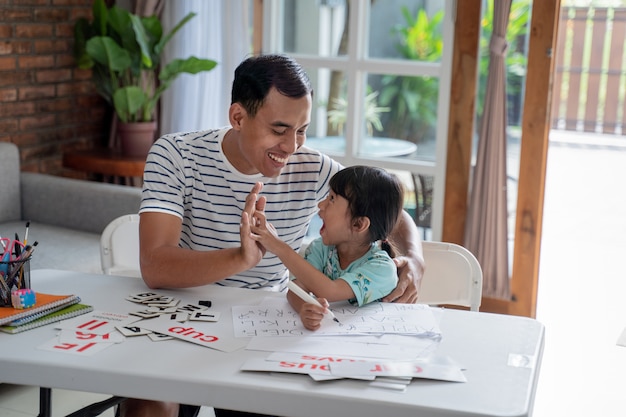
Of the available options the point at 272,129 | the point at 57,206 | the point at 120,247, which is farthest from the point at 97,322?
the point at 57,206

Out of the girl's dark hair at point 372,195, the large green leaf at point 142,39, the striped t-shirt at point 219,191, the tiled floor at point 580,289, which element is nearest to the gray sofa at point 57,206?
the large green leaf at point 142,39

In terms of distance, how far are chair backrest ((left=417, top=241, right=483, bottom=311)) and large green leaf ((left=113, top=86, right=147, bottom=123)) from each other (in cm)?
215

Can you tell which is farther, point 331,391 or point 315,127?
point 315,127

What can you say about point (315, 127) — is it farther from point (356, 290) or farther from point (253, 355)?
point (253, 355)

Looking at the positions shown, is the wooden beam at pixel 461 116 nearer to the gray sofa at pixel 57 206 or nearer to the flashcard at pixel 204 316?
the gray sofa at pixel 57 206

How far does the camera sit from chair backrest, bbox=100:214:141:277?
89.1 inches

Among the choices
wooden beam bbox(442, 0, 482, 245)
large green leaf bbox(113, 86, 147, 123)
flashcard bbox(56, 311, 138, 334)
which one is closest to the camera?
flashcard bbox(56, 311, 138, 334)

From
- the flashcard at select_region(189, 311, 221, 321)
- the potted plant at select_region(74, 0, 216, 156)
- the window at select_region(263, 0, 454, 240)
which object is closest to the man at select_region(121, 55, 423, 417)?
the flashcard at select_region(189, 311, 221, 321)

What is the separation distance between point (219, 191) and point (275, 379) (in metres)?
0.75

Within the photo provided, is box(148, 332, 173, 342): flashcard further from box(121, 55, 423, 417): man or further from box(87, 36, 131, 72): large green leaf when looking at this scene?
box(87, 36, 131, 72): large green leaf

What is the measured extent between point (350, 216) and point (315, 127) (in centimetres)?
220

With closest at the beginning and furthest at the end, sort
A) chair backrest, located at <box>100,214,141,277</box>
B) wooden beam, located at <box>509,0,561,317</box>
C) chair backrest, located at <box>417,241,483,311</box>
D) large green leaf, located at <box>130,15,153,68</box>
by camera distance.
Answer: chair backrest, located at <box>417,241,483,311</box> < chair backrest, located at <box>100,214,141,277</box> < wooden beam, located at <box>509,0,561,317</box> < large green leaf, located at <box>130,15,153,68</box>

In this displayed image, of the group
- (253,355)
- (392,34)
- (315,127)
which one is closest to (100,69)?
(315,127)

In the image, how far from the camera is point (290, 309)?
67.2 inches
